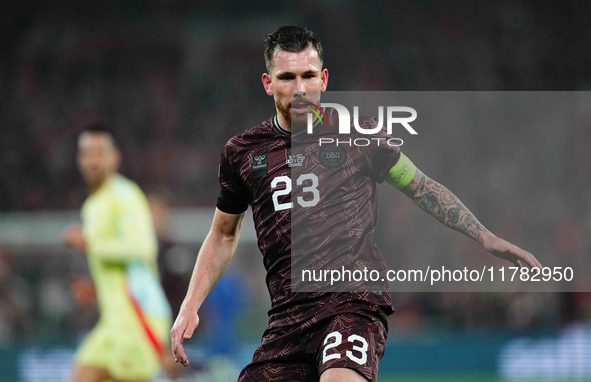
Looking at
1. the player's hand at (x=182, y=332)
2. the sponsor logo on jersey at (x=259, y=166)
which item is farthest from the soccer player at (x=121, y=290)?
the sponsor logo on jersey at (x=259, y=166)

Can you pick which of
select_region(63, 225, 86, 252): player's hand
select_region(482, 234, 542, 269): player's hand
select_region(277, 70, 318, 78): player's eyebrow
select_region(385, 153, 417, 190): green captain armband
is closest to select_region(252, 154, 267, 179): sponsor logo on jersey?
select_region(277, 70, 318, 78): player's eyebrow

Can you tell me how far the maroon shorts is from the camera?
3707mm

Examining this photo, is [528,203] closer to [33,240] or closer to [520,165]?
[520,165]

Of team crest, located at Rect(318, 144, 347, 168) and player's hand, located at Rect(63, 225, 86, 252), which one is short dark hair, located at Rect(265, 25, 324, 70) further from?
player's hand, located at Rect(63, 225, 86, 252)

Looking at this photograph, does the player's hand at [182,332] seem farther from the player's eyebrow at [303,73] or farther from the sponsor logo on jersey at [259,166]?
the player's eyebrow at [303,73]

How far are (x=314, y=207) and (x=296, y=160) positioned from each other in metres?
0.26

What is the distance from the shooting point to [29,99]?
18.8 metres

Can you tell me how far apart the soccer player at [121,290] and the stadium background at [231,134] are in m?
3.05

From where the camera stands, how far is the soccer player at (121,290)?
6867 millimetres

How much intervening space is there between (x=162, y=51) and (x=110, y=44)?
3.92 ft

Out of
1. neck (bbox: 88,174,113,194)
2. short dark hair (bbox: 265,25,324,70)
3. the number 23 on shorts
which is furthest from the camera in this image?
neck (bbox: 88,174,113,194)

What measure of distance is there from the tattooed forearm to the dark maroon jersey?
0.17 m

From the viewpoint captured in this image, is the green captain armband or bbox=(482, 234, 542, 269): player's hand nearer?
bbox=(482, 234, 542, 269): player's hand

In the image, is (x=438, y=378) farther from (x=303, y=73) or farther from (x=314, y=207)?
(x=303, y=73)
